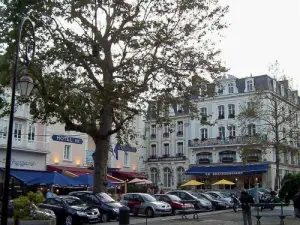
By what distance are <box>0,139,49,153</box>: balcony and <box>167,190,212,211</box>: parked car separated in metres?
14.7

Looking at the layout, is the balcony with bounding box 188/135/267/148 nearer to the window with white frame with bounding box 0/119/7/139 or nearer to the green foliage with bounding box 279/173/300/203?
the window with white frame with bounding box 0/119/7/139

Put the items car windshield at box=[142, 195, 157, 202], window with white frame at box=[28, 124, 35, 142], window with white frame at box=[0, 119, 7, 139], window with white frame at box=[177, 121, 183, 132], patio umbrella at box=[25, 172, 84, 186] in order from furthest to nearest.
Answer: window with white frame at box=[177, 121, 183, 132] → window with white frame at box=[28, 124, 35, 142] → window with white frame at box=[0, 119, 7, 139] → patio umbrella at box=[25, 172, 84, 186] → car windshield at box=[142, 195, 157, 202]

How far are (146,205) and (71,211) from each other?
6742 mm

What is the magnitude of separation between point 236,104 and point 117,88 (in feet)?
127

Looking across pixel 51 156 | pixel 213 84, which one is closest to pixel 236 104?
pixel 51 156

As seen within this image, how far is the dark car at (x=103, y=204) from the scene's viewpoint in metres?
23.2

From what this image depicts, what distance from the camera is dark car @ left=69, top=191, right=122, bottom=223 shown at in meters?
23.2

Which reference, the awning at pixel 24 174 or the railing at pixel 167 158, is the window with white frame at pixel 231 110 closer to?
the railing at pixel 167 158

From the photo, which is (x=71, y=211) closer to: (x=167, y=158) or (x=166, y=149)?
(x=167, y=158)

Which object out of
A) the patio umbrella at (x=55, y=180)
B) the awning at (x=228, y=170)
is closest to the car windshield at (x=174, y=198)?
the patio umbrella at (x=55, y=180)

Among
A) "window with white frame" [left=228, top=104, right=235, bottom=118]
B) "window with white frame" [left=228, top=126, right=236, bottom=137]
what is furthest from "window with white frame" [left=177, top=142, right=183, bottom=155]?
"window with white frame" [left=228, top=104, right=235, bottom=118]

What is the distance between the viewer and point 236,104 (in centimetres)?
5662

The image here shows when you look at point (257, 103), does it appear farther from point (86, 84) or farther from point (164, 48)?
point (86, 84)

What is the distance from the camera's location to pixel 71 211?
20656 mm
